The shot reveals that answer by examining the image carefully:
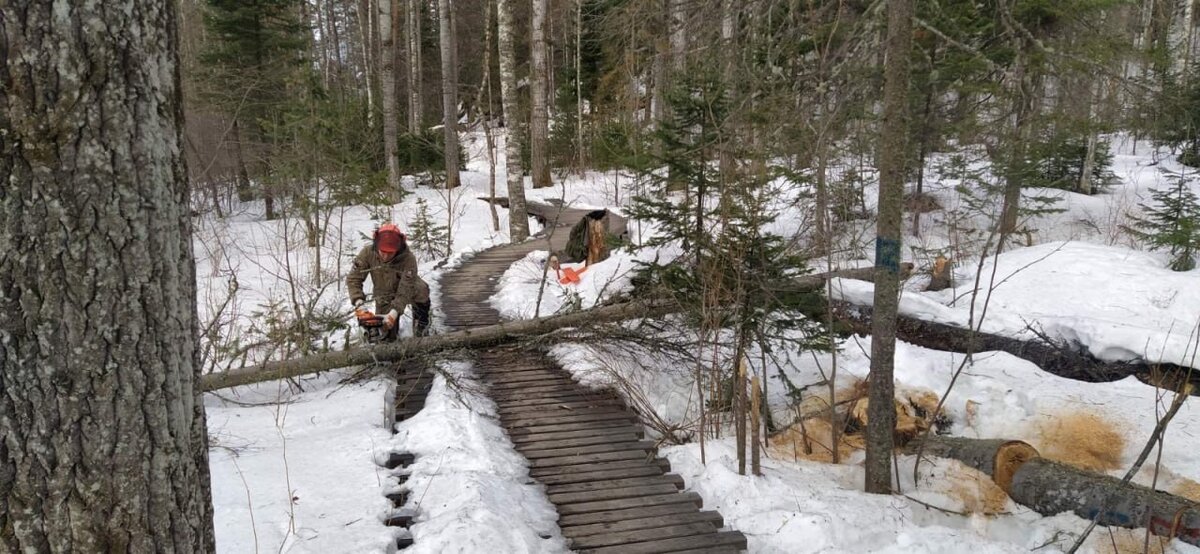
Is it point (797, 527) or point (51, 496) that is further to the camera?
point (797, 527)

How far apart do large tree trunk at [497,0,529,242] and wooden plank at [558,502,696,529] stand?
404 inches

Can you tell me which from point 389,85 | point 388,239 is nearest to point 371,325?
point 388,239

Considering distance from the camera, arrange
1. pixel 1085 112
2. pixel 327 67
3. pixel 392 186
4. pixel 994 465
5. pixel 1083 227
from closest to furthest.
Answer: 1. pixel 1085 112
2. pixel 994 465
3. pixel 1083 227
4. pixel 392 186
5. pixel 327 67

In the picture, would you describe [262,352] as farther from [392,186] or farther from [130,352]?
[392,186]

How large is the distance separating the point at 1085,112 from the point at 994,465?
257 centimetres

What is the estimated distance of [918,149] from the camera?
11.2 meters

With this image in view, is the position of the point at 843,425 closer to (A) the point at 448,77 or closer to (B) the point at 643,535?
(B) the point at 643,535

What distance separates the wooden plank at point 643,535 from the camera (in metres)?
3.91

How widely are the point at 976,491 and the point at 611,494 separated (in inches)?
108

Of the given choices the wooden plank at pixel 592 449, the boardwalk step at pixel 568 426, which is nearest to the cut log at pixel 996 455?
the wooden plank at pixel 592 449

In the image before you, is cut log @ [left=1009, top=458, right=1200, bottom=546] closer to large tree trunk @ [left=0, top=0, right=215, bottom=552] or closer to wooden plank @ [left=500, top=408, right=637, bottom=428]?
wooden plank @ [left=500, top=408, right=637, bottom=428]

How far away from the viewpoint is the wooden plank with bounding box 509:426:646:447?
17.3ft

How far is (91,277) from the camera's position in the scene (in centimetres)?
144

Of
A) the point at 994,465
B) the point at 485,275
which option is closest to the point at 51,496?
the point at 994,465
